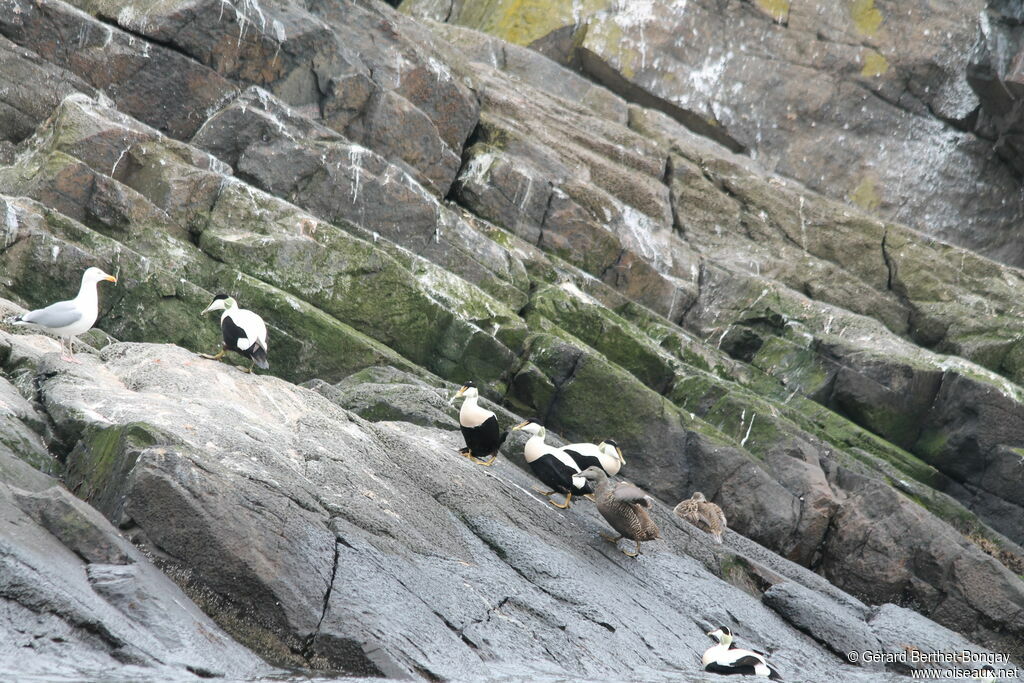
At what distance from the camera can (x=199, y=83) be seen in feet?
58.2

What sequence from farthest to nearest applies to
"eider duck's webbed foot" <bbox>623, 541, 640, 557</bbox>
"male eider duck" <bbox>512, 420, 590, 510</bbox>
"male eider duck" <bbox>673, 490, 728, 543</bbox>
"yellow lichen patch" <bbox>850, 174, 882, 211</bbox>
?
"yellow lichen patch" <bbox>850, 174, 882, 211</bbox> → "male eider duck" <bbox>673, 490, 728, 543</bbox> → "male eider duck" <bbox>512, 420, 590, 510</bbox> → "eider duck's webbed foot" <bbox>623, 541, 640, 557</bbox>

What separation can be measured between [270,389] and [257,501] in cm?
289

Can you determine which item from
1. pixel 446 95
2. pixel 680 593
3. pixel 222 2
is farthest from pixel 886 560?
pixel 222 2

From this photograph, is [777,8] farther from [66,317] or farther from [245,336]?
[66,317]

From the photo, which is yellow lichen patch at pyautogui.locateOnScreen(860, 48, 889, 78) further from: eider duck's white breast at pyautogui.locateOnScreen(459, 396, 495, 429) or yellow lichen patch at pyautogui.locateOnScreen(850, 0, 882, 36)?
eider duck's white breast at pyautogui.locateOnScreen(459, 396, 495, 429)

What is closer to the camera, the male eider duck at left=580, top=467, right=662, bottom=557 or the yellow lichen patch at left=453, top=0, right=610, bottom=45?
the male eider duck at left=580, top=467, right=662, bottom=557

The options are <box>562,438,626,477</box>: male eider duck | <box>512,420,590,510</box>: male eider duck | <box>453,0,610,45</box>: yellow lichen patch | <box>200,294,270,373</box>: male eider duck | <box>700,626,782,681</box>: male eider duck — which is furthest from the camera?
<box>453,0,610,45</box>: yellow lichen patch

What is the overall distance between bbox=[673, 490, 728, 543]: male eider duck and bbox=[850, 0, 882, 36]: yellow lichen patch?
22870 mm

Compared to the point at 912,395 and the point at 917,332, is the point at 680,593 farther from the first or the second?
the point at 917,332

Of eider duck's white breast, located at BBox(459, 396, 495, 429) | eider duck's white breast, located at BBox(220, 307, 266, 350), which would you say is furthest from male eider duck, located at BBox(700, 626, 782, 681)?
eider duck's white breast, located at BBox(220, 307, 266, 350)

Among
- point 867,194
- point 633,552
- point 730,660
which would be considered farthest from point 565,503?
point 867,194

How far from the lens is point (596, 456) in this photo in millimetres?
11438

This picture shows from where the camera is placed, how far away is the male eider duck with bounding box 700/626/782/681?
8.27 metres

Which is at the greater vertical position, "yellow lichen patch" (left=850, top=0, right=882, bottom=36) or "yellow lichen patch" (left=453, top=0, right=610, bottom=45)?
"yellow lichen patch" (left=850, top=0, right=882, bottom=36)
